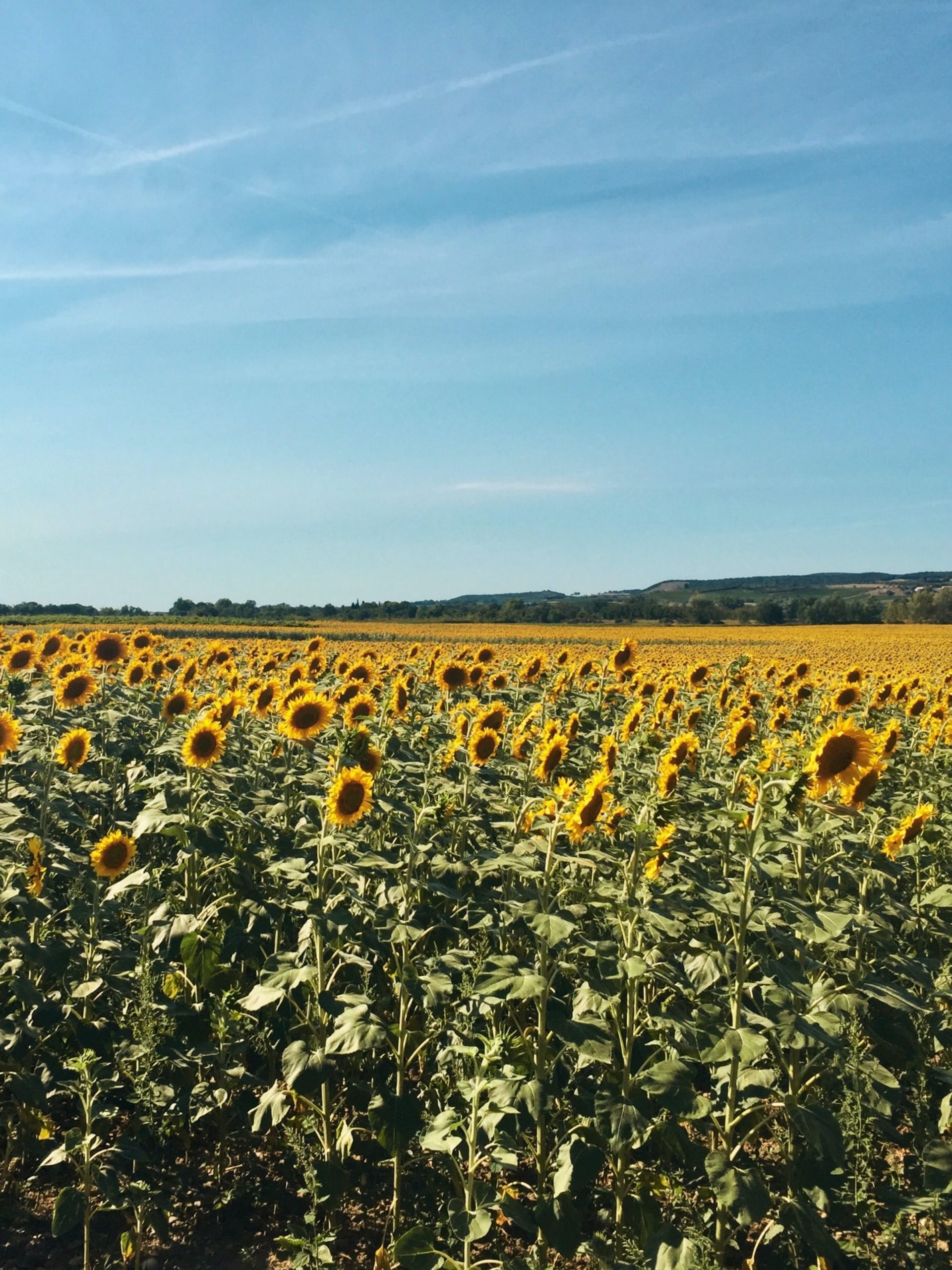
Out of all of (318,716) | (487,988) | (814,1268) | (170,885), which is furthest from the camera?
(318,716)

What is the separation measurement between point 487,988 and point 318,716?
97.8 inches

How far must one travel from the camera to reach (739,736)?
5.75m

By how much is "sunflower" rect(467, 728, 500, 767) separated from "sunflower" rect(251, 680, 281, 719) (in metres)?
1.76

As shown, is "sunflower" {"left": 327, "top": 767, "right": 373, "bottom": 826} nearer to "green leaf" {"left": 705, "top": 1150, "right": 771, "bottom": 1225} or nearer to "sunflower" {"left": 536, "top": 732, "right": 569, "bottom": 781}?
"sunflower" {"left": 536, "top": 732, "right": 569, "bottom": 781}

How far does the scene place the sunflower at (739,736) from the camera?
5.73m

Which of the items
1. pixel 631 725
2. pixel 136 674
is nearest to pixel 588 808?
pixel 631 725

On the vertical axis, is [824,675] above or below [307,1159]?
above

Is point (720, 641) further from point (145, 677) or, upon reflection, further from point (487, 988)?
point (487, 988)

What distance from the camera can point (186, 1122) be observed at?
4.36 m

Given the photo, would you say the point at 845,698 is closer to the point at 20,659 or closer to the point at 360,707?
the point at 360,707

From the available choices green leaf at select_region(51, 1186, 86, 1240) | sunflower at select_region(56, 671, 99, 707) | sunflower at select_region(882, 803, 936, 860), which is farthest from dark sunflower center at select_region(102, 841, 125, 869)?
sunflower at select_region(882, 803, 936, 860)

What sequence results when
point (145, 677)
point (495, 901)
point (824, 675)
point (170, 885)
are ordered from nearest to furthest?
point (495, 901) → point (170, 885) → point (145, 677) → point (824, 675)

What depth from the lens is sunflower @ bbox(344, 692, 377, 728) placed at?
623 centimetres

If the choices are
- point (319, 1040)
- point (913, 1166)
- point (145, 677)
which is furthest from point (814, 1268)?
point (145, 677)
